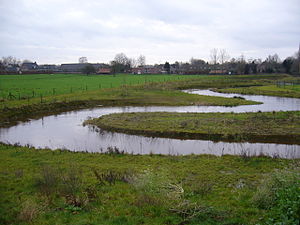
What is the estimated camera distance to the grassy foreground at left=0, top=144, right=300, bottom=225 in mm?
7246

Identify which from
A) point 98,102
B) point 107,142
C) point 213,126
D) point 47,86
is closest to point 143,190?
point 107,142

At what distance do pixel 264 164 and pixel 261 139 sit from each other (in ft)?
22.4

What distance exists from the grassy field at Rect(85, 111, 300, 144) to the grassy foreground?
22.3 ft

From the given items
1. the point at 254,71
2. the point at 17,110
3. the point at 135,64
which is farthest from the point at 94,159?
the point at 135,64

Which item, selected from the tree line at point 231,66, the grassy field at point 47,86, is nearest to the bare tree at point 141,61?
the tree line at point 231,66

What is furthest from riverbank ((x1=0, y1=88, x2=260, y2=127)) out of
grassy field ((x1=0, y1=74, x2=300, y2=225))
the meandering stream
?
grassy field ((x1=0, y1=74, x2=300, y2=225))

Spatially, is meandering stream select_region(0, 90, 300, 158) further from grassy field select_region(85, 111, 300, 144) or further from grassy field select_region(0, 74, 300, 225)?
grassy field select_region(0, 74, 300, 225)

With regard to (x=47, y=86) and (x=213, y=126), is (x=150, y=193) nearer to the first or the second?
(x=213, y=126)

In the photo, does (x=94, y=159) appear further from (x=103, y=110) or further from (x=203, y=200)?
(x=103, y=110)

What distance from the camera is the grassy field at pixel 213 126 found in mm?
20188

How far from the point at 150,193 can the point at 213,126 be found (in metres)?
15.3

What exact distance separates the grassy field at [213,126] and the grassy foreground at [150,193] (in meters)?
6.79

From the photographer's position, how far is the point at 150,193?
8.62 metres

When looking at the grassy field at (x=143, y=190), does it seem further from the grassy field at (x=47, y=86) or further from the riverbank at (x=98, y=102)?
the grassy field at (x=47, y=86)
